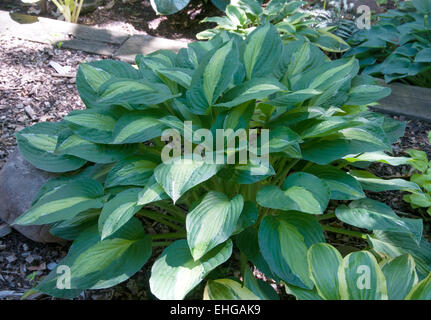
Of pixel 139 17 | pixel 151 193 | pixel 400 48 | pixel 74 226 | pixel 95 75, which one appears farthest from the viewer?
pixel 139 17


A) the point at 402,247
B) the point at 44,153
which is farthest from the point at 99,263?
the point at 402,247

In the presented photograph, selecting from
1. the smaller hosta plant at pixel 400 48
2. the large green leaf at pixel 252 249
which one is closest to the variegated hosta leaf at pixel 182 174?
the large green leaf at pixel 252 249

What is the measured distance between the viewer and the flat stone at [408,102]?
2549 mm

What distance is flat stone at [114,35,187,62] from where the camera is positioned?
300 centimetres

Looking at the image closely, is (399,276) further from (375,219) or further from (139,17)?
(139,17)

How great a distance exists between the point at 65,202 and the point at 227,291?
673 millimetres

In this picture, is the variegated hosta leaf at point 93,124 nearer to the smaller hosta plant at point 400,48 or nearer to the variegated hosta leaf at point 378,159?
the variegated hosta leaf at point 378,159

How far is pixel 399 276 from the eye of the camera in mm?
1301

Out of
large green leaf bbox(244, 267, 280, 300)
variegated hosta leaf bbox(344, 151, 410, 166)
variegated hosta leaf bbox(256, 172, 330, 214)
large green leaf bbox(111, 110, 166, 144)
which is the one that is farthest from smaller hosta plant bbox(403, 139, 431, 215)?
large green leaf bbox(111, 110, 166, 144)

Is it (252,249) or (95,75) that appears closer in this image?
(252,249)

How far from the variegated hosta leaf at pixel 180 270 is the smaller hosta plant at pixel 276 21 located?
82.5 inches

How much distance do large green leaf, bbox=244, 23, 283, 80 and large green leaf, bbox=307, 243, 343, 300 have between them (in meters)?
0.74
